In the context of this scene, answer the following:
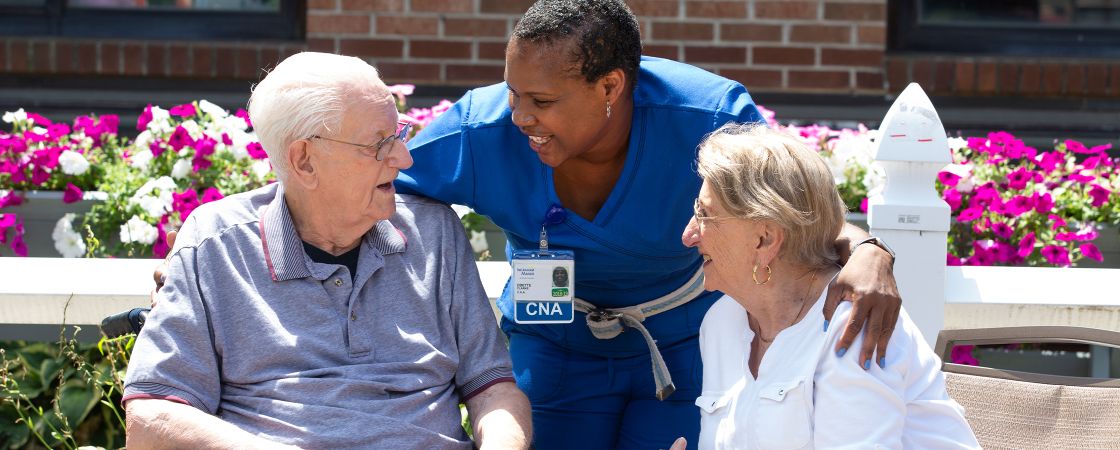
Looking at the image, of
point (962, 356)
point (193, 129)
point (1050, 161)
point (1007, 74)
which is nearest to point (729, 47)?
point (1007, 74)

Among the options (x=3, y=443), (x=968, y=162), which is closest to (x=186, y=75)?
(x=3, y=443)

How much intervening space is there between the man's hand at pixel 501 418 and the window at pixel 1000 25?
12.5 ft

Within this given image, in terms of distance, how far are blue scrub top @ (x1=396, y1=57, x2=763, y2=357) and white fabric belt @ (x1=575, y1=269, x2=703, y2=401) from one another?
7cm

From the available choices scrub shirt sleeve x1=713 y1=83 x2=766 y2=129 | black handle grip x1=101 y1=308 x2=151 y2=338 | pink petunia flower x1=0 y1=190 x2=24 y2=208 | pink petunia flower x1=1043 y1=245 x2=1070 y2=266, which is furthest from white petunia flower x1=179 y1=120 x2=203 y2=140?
pink petunia flower x1=1043 y1=245 x2=1070 y2=266

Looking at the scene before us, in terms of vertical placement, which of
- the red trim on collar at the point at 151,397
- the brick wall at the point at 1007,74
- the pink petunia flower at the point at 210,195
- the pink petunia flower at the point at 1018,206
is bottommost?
the red trim on collar at the point at 151,397

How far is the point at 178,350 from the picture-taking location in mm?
2512

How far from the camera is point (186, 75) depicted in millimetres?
5922

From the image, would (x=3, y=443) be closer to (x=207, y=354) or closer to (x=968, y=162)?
(x=207, y=354)

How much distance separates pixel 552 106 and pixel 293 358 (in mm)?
714

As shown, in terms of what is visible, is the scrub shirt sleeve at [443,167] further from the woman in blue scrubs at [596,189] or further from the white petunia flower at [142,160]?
the white petunia flower at [142,160]

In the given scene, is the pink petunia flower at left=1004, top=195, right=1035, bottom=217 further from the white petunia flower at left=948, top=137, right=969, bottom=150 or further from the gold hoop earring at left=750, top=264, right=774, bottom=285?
the gold hoop earring at left=750, top=264, right=774, bottom=285

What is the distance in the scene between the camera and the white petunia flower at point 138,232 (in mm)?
4141

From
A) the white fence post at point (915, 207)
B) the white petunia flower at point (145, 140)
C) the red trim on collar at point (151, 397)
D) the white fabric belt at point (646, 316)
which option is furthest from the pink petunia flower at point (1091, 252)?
the white petunia flower at point (145, 140)

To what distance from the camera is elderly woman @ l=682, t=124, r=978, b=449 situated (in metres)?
2.31
